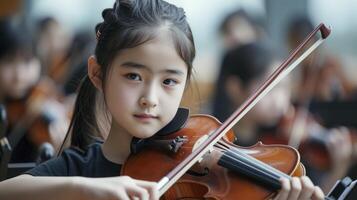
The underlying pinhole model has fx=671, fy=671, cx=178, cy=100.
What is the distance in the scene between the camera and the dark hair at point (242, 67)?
1551 millimetres

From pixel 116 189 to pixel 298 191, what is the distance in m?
0.20

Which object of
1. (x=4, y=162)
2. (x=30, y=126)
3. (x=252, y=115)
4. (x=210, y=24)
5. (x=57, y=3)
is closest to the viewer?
(x=4, y=162)

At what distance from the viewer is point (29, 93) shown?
220 centimetres

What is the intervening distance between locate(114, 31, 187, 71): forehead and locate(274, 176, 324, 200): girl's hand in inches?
7.4

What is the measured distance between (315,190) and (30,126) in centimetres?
147

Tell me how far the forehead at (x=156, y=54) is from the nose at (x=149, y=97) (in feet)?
0.09

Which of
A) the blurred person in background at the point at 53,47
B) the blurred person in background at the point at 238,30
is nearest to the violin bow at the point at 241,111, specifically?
the blurred person in background at the point at 238,30

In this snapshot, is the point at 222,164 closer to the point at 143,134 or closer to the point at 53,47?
the point at 143,134

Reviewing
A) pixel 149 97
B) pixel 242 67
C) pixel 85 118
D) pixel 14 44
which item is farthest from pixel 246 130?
pixel 14 44

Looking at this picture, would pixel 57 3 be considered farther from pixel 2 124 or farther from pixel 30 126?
pixel 2 124

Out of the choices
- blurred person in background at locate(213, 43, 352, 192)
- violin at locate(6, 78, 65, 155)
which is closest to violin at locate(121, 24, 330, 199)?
blurred person in background at locate(213, 43, 352, 192)

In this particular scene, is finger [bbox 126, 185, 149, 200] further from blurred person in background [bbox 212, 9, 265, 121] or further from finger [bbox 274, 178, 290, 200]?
blurred person in background [bbox 212, 9, 265, 121]

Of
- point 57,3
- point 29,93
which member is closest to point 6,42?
point 29,93

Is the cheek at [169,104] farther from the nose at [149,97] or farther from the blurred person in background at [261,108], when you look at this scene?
the blurred person in background at [261,108]
